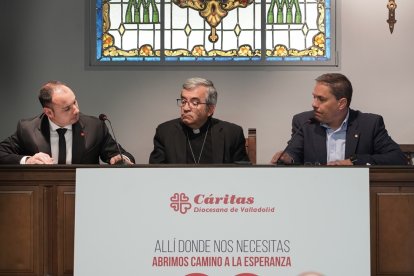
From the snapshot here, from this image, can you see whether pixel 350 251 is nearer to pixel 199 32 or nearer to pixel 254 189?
pixel 254 189

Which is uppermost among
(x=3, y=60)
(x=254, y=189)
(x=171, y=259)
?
(x=3, y=60)

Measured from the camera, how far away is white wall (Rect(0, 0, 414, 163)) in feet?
24.1

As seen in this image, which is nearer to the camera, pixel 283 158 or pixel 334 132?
pixel 283 158

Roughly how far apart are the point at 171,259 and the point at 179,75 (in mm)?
3791

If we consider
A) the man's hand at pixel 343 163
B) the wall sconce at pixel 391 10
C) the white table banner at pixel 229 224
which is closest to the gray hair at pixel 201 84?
the man's hand at pixel 343 163

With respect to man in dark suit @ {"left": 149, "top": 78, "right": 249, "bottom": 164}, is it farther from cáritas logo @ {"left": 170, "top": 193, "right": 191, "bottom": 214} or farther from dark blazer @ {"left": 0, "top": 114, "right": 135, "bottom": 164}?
cáritas logo @ {"left": 170, "top": 193, "right": 191, "bottom": 214}

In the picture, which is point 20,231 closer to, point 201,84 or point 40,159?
point 40,159

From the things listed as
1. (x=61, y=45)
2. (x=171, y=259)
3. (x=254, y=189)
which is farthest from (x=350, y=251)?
(x=61, y=45)

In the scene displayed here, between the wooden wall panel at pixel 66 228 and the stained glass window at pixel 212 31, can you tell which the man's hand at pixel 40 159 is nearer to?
the wooden wall panel at pixel 66 228

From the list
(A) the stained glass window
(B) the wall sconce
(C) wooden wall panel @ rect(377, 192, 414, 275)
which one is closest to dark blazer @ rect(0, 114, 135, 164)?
(C) wooden wall panel @ rect(377, 192, 414, 275)

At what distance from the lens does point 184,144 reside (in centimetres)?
522

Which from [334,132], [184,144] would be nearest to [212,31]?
[184,144]

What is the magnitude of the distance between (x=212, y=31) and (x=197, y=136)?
2.39 metres

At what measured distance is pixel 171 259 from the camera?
3744mm
